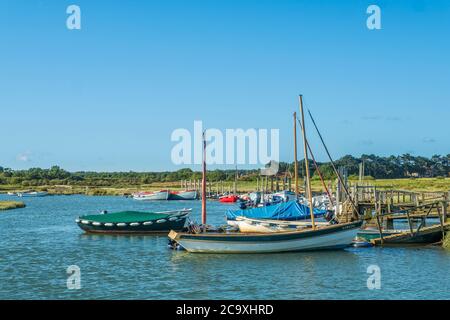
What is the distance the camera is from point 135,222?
5681 cm

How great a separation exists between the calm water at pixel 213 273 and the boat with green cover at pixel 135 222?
6.77 m

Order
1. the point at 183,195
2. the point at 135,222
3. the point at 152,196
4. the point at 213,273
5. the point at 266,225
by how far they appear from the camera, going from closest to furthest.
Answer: the point at 213,273 → the point at 266,225 → the point at 135,222 → the point at 152,196 → the point at 183,195

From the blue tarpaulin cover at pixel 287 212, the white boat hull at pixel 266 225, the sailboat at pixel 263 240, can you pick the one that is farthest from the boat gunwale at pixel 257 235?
the blue tarpaulin cover at pixel 287 212

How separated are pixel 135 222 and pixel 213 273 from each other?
903 inches

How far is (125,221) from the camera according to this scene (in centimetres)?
5716

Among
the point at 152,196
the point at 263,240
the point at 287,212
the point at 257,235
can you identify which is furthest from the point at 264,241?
the point at 152,196

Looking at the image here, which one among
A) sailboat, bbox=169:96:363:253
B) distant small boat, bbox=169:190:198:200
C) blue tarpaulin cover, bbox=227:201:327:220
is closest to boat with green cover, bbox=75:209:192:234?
blue tarpaulin cover, bbox=227:201:327:220

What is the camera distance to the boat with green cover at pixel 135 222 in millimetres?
56844

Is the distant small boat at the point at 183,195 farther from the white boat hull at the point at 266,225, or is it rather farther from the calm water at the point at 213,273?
the white boat hull at the point at 266,225

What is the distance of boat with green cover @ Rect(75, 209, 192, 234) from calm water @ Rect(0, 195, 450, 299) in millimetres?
6775

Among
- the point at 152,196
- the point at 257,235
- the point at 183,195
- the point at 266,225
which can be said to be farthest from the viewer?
the point at 183,195

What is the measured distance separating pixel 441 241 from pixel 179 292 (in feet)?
76.7

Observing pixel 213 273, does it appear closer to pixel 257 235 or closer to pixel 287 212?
pixel 257 235
